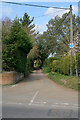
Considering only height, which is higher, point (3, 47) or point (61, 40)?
point (61, 40)

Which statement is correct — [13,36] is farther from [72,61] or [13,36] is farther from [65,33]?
[65,33]

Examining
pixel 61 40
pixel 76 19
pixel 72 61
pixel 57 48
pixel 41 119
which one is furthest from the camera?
pixel 57 48

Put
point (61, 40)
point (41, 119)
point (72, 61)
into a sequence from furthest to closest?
point (61, 40), point (72, 61), point (41, 119)

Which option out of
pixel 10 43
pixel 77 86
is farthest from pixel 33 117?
pixel 10 43

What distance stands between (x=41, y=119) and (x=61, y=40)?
29.3m

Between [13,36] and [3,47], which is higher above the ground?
[13,36]

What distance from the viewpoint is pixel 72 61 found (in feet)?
44.0

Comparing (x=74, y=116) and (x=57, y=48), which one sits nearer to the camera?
(x=74, y=116)

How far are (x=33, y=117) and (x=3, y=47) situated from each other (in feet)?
31.9

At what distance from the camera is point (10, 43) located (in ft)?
46.5

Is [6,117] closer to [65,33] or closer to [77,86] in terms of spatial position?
[77,86]

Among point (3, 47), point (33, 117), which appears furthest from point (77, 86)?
point (3, 47)

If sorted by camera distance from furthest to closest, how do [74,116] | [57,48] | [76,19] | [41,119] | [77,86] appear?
[57,48], [76,19], [77,86], [74,116], [41,119]

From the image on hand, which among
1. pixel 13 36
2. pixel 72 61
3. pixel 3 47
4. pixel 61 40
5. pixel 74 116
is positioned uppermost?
pixel 61 40
